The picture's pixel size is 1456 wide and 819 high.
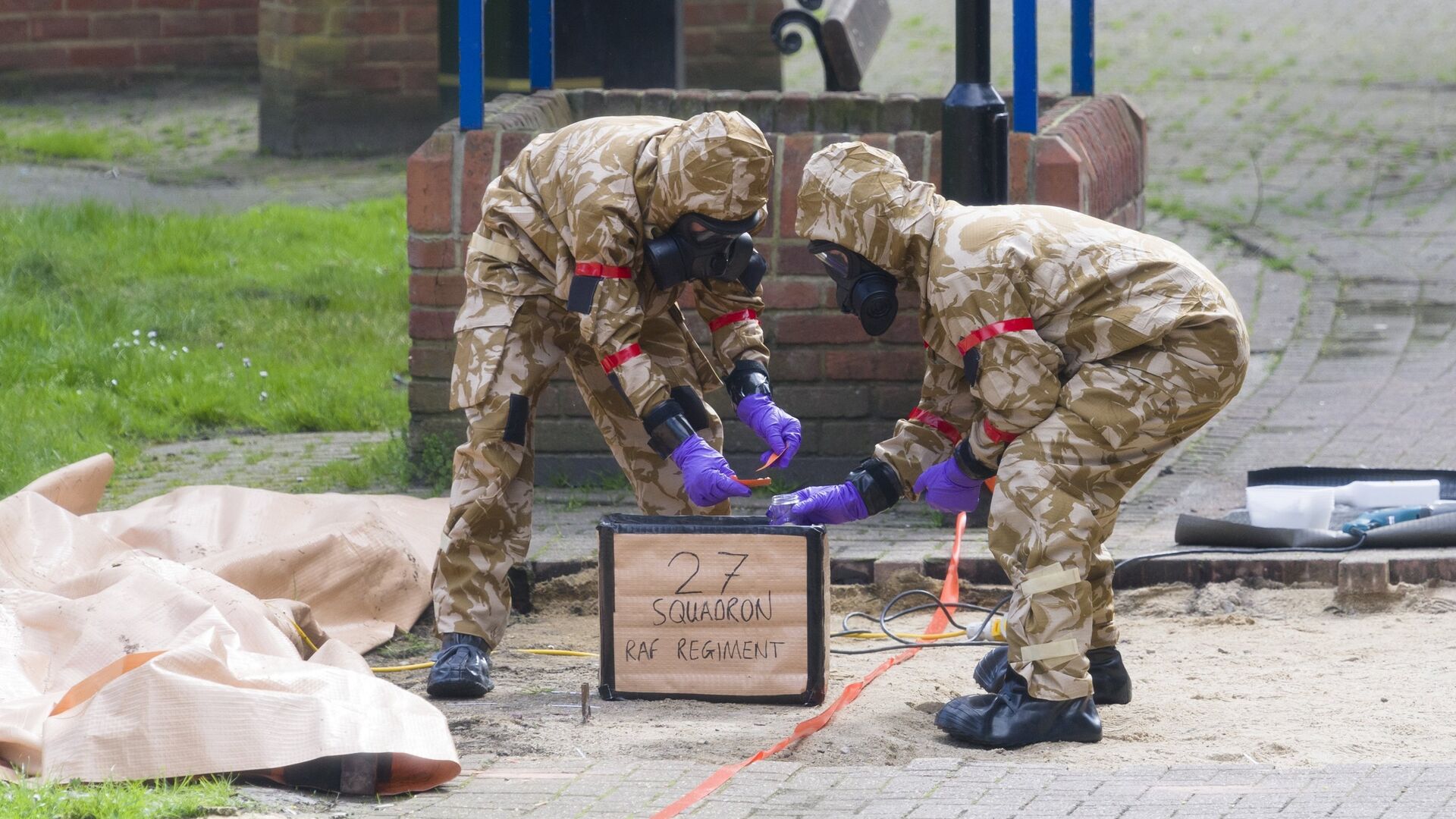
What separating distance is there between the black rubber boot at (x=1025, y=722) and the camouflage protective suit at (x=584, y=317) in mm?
1090

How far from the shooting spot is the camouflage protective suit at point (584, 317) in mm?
4848

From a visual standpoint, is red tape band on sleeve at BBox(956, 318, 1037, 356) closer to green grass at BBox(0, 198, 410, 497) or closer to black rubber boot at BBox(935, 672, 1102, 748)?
black rubber boot at BBox(935, 672, 1102, 748)

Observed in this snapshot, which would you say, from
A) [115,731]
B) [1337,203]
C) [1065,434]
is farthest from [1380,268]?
[115,731]

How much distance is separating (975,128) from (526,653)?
2222 mm

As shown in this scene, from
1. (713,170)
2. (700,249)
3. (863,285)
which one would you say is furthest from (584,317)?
(863,285)

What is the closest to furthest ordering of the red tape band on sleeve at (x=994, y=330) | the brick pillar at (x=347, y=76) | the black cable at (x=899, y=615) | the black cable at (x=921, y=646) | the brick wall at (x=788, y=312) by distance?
the red tape band on sleeve at (x=994, y=330), the black cable at (x=921, y=646), the black cable at (x=899, y=615), the brick wall at (x=788, y=312), the brick pillar at (x=347, y=76)

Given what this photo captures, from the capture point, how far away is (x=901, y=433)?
16.2 feet

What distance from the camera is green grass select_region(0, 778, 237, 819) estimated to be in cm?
365

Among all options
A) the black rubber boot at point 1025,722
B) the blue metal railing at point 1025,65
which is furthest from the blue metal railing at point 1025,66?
the black rubber boot at point 1025,722

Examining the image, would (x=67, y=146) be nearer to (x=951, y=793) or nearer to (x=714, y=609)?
(x=714, y=609)

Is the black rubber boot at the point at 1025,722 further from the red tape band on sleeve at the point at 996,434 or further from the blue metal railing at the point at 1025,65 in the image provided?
the blue metal railing at the point at 1025,65

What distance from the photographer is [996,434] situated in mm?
A: 4613

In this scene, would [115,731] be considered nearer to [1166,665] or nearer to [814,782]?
[814,782]

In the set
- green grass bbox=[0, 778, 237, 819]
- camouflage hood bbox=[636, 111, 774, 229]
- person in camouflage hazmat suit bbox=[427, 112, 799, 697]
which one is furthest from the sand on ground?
camouflage hood bbox=[636, 111, 774, 229]
